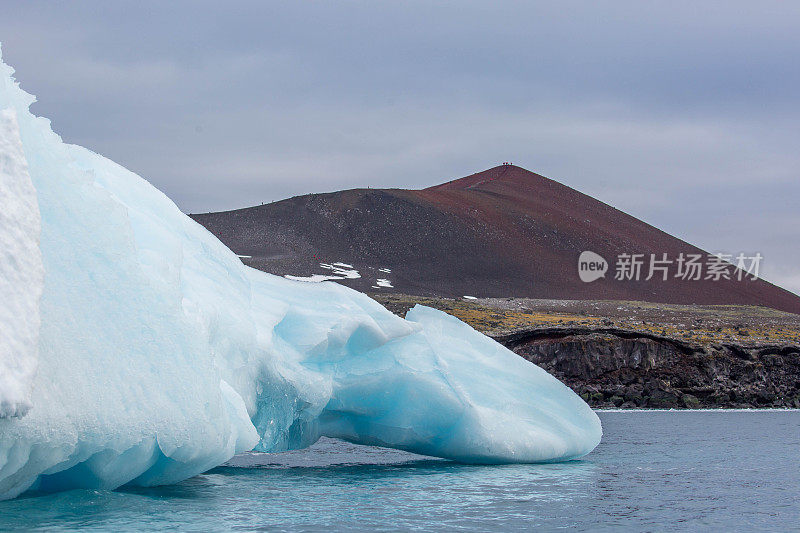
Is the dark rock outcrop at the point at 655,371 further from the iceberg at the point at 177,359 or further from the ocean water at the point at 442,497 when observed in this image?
the iceberg at the point at 177,359

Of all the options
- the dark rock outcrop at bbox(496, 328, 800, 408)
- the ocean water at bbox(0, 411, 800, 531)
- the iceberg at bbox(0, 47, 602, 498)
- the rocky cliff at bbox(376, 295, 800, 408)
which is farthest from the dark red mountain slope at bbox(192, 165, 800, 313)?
the iceberg at bbox(0, 47, 602, 498)

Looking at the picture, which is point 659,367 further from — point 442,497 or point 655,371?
point 442,497

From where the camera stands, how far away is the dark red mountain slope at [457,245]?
108 metres

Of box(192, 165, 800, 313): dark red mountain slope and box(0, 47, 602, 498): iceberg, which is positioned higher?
box(192, 165, 800, 313): dark red mountain slope

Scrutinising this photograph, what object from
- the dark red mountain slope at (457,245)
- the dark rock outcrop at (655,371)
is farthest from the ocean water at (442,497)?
the dark red mountain slope at (457,245)

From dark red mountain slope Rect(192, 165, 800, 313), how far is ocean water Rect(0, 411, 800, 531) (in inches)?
2951

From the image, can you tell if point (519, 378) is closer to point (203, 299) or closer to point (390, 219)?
point (203, 299)

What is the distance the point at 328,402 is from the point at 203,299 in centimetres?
343

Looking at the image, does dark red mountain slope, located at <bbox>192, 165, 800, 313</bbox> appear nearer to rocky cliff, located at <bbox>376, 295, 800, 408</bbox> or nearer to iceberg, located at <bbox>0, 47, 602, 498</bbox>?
rocky cliff, located at <bbox>376, 295, 800, 408</bbox>

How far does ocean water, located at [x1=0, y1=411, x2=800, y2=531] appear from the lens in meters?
11.3

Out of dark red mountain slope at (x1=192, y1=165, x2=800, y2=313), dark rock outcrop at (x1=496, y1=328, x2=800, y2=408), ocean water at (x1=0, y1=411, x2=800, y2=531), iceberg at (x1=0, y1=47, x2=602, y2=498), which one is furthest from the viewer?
dark red mountain slope at (x1=192, y1=165, x2=800, y2=313)

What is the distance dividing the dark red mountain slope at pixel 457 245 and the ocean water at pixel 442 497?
74.9m

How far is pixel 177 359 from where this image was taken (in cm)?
1164

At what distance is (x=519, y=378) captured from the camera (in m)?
17.8
